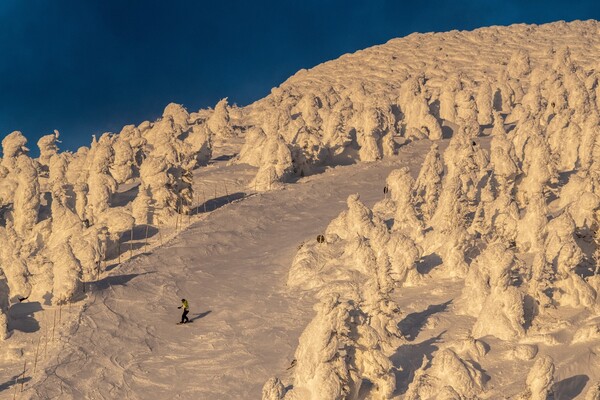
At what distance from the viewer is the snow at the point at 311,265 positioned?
40844 mm

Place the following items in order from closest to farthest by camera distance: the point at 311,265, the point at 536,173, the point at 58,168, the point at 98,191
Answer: the point at 311,265 → the point at 536,173 → the point at 98,191 → the point at 58,168

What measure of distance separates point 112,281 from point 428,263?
588 inches

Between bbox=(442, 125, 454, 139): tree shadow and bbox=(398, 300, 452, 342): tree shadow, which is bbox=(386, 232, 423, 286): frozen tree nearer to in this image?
bbox=(398, 300, 452, 342): tree shadow

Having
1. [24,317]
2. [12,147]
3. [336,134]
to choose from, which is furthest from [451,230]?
[12,147]

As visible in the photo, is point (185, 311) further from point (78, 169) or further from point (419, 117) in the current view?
point (419, 117)

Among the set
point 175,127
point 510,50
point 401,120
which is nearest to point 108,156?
point 175,127

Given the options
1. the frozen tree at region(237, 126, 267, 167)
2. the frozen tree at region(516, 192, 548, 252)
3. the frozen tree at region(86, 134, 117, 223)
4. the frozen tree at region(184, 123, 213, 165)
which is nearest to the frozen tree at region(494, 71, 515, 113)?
the frozen tree at region(237, 126, 267, 167)

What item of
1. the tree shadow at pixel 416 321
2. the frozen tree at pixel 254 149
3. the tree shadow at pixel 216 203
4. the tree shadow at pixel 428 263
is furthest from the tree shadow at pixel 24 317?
the frozen tree at pixel 254 149

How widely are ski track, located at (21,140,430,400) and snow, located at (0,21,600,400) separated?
11cm

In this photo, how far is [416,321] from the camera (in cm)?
4609

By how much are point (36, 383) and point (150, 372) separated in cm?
446

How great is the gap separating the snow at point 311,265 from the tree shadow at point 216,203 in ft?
0.85

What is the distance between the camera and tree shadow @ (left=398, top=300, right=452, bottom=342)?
4483cm

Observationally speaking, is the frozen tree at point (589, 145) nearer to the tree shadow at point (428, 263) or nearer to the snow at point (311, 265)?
the snow at point (311, 265)
